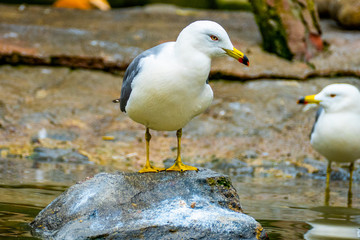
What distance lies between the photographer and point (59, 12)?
11461 millimetres

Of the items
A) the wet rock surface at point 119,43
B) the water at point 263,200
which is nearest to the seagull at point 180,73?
the water at point 263,200

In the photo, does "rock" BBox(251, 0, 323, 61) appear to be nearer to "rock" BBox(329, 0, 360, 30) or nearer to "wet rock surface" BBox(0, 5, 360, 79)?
"wet rock surface" BBox(0, 5, 360, 79)

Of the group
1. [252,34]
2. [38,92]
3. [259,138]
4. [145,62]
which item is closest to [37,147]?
[38,92]

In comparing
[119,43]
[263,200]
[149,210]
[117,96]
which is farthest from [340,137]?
[119,43]

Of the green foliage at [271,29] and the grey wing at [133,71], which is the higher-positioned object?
the grey wing at [133,71]

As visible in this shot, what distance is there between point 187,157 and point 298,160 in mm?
1422

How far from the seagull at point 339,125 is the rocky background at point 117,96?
0.73 meters

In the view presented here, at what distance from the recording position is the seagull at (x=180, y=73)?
12.9 feet

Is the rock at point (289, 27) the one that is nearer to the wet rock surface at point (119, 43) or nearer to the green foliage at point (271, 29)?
the green foliage at point (271, 29)

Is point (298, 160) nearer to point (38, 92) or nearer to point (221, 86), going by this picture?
point (221, 86)

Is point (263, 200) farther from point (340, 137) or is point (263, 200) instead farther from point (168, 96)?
point (168, 96)

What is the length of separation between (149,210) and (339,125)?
3183 mm

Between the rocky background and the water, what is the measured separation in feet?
1.62

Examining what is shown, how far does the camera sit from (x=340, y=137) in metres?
6.40
